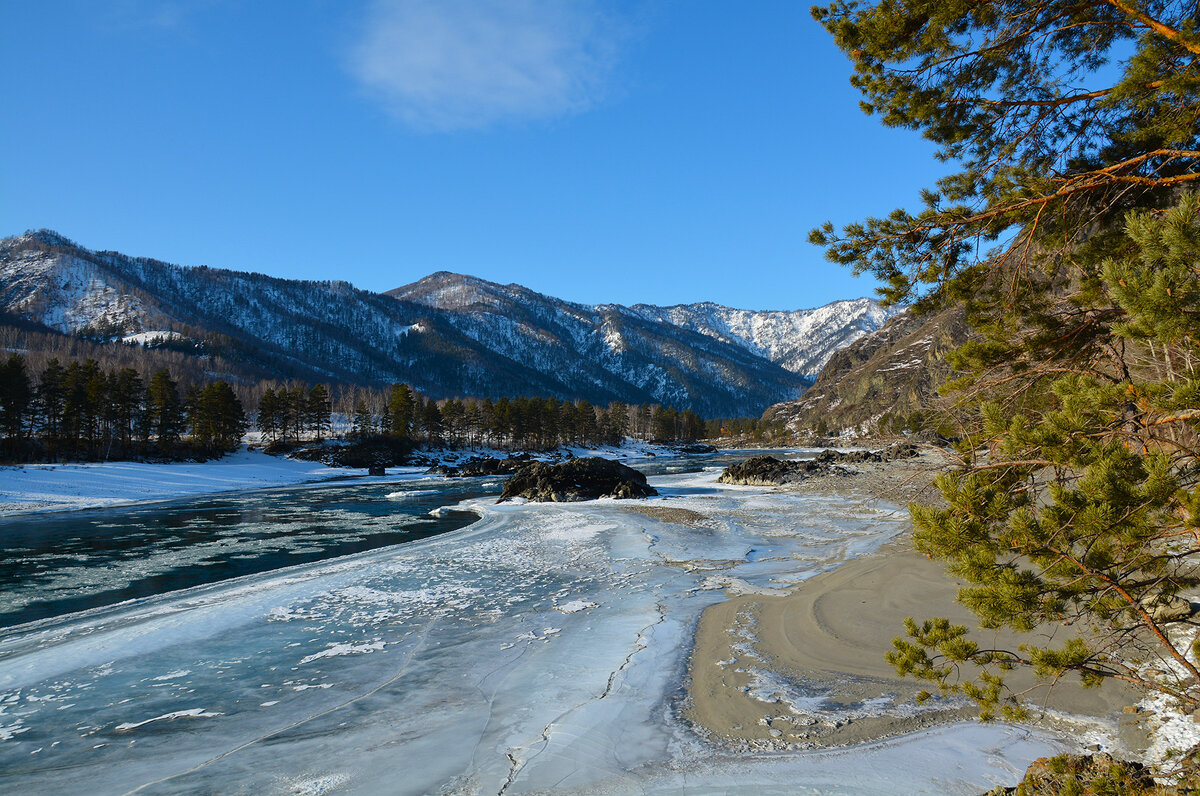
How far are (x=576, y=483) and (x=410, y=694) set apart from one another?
1138 inches

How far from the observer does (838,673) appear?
7.52 metres

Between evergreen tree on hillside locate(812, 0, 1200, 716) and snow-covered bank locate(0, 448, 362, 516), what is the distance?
43658mm

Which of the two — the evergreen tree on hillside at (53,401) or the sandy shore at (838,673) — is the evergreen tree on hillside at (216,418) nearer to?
the evergreen tree on hillside at (53,401)

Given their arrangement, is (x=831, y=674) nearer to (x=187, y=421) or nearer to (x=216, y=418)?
(x=216, y=418)

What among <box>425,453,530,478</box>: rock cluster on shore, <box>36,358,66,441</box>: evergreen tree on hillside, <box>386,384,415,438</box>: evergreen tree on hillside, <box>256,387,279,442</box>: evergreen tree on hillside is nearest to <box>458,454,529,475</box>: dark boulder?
<box>425,453,530,478</box>: rock cluster on shore

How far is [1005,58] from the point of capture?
6.05m

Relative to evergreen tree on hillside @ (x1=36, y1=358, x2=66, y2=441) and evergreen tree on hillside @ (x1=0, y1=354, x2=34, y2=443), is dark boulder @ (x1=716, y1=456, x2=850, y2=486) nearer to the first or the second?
evergreen tree on hillside @ (x1=0, y1=354, x2=34, y2=443)

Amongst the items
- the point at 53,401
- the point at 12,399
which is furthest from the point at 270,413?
the point at 12,399

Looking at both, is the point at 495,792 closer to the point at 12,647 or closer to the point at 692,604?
the point at 692,604

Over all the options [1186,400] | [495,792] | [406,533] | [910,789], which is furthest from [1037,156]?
[406,533]

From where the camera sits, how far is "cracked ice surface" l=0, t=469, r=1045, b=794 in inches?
213

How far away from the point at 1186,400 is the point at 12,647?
1573 centimetres

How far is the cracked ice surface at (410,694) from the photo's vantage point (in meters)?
5.40

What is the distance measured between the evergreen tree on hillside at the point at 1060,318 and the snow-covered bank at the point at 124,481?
43.7 meters
